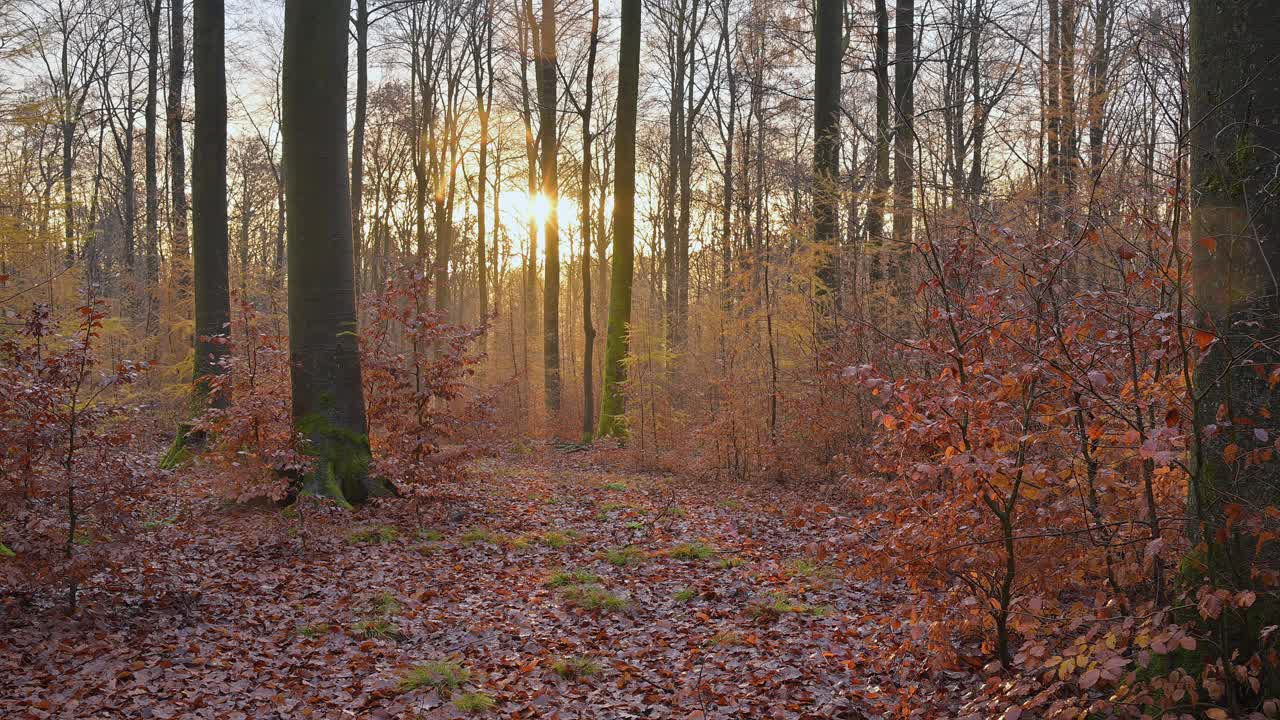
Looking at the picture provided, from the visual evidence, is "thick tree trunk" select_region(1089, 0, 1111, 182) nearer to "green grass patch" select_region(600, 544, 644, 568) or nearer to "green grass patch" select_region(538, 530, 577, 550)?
"green grass patch" select_region(600, 544, 644, 568)

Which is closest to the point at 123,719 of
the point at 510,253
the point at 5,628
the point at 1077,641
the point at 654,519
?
the point at 5,628

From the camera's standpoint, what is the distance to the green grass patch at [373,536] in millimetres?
7508

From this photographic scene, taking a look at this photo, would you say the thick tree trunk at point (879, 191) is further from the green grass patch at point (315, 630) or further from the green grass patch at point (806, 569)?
the green grass patch at point (315, 630)

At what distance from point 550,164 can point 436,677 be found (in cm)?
1645

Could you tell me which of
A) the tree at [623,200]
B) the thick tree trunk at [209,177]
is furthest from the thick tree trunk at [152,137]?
the tree at [623,200]

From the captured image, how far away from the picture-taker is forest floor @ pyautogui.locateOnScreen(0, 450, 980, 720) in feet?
14.4

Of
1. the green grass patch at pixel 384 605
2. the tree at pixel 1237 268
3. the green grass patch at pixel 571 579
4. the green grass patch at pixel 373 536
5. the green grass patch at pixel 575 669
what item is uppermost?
the tree at pixel 1237 268

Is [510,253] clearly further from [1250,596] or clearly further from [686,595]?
A: [1250,596]

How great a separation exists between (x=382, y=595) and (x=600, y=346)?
2345 centimetres

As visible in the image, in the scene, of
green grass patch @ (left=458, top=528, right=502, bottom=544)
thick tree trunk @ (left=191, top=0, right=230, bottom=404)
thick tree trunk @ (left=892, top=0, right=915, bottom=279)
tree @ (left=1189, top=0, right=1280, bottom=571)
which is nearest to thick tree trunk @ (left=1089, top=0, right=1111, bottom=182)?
thick tree trunk @ (left=892, top=0, right=915, bottom=279)

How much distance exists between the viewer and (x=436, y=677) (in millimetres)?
4707

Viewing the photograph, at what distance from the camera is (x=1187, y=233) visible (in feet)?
14.5

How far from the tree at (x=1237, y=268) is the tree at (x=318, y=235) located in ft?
24.4

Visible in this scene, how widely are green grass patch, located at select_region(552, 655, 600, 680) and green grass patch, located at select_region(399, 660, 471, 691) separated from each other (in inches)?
21.9
